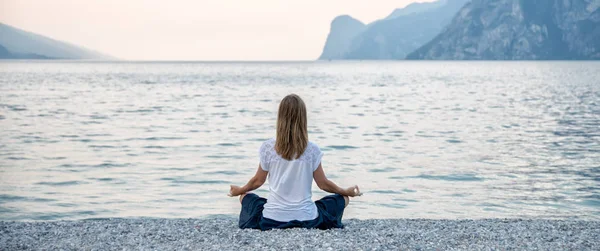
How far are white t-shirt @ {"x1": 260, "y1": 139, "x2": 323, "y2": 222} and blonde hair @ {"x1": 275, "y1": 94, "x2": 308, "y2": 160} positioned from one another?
0.37ft

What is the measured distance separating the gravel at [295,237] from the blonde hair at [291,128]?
103cm

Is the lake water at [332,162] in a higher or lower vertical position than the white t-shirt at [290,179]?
lower

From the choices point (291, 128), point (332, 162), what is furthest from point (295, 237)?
point (332, 162)

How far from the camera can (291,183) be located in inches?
315

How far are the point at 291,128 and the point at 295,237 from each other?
1.31 metres

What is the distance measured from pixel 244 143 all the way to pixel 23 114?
18384mm

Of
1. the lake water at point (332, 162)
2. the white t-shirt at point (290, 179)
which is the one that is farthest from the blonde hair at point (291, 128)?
the lake water at point (332, 162)

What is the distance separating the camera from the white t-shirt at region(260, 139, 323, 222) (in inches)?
312

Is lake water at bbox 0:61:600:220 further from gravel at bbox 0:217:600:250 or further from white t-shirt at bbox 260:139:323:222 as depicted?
white t-shirt at bbox 260:139:323:222

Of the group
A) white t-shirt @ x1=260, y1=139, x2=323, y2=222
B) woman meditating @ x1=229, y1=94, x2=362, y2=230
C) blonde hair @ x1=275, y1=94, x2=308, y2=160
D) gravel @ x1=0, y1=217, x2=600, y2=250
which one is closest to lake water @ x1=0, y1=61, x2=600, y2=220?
gravel @ x1=0, y1=217, x2=600, y2=250

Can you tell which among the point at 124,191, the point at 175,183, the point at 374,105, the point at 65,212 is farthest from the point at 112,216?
the point at 374,105

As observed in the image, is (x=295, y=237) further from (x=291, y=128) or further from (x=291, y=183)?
(x=291, y=128)

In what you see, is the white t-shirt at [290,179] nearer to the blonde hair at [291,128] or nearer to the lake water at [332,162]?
the blonde hair at [291,128]

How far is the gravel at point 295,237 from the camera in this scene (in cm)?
782
